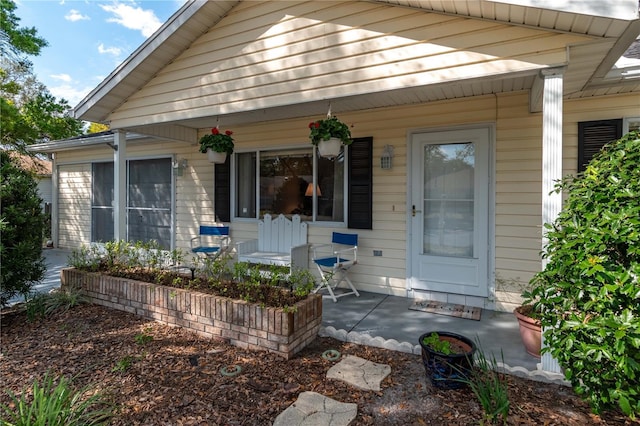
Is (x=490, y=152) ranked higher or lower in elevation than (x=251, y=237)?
higher

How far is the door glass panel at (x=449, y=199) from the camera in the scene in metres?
4.31

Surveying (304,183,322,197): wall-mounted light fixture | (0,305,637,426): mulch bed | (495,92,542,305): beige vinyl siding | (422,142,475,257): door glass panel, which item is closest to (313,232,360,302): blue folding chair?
(304,183,322,197): wall-mounted light fixture

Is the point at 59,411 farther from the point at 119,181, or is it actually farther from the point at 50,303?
the point at 119,181

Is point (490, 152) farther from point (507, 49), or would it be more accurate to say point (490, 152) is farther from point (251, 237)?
point (251, 237)

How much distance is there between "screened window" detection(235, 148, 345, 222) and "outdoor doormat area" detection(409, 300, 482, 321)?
1666 mm

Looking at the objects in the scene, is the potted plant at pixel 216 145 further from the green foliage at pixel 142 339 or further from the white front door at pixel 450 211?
the white front door at pixel 450 211

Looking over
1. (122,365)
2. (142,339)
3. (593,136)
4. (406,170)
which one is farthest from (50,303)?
(593,136)

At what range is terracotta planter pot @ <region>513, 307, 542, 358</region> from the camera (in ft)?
Answer: 9.19

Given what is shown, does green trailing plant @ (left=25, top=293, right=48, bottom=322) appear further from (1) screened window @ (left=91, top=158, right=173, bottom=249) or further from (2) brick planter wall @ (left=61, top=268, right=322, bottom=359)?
(1) screened window @ (left=91, top=158, right=173, bottom=249)

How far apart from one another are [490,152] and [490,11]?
1.84 m

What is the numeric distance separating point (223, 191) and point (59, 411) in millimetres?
4484

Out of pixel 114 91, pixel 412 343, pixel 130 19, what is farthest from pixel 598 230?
pixel 130 19

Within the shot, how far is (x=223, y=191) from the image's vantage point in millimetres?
6090

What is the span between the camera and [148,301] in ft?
12.3
